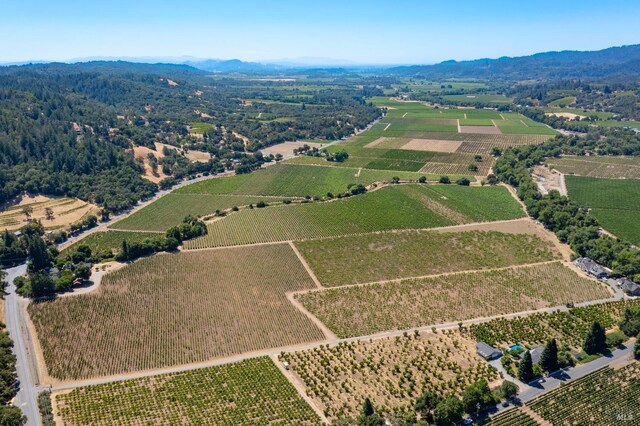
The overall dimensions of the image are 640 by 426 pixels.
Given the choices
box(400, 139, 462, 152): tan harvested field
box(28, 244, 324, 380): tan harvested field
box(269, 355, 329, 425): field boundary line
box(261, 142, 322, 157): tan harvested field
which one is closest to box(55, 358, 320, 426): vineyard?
box(269, 355, 329, 425): field boundary line

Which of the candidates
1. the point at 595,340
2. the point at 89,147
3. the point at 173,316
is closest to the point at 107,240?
the point at 173,316

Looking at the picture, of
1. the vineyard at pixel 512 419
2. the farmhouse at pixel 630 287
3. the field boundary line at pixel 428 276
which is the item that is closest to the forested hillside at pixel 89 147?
the field boundary line at pixel 428 276

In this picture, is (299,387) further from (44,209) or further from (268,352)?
(44,209)

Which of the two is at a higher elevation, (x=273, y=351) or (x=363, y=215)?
(x=363, y=215)

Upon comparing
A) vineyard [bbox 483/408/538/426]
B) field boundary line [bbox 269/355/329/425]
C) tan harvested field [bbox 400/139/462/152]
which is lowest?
field boundary line [bbox 269/355/329/425]

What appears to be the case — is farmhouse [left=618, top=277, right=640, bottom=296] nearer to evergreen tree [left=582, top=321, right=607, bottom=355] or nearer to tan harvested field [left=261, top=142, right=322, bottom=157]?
evergreen tree [left=582, top=321, right=607, bottom=355]
